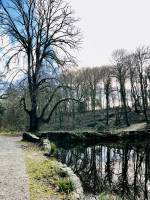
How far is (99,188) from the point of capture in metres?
10.8

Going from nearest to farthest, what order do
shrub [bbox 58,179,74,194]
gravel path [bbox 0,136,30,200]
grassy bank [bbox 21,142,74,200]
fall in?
gravel path [bbox 0,136,30,200] < grassy bank [bbox 21,142,74,200] < shrub [bbox 58,179,74,194]

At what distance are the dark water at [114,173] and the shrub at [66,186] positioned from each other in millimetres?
1547

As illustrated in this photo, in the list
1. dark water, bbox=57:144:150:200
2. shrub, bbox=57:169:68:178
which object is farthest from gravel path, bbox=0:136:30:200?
dark water, bbox=57:144:150:200

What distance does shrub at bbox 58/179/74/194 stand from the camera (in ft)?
28.5

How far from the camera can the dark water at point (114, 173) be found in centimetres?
1059

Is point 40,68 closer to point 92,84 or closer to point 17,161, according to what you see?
point 17,161

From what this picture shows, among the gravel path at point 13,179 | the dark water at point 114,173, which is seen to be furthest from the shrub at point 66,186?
the dark water at point 114,173

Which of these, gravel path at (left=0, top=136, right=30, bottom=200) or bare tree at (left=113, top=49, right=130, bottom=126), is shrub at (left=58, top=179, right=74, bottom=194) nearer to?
gravel path at (left=0, top=136, right=30, bottom=200)

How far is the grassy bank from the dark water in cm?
108

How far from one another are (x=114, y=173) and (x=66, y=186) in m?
4.95

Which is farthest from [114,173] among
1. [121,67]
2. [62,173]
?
[121,67]

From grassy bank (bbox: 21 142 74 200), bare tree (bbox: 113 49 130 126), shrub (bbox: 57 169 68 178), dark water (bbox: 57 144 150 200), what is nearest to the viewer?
grassy bank (bbox: 21 142 74 200)

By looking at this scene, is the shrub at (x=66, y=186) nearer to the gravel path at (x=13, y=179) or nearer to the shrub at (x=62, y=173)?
the gravel path at (x=13, y=179)

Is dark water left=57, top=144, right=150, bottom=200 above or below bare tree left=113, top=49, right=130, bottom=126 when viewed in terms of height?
below
